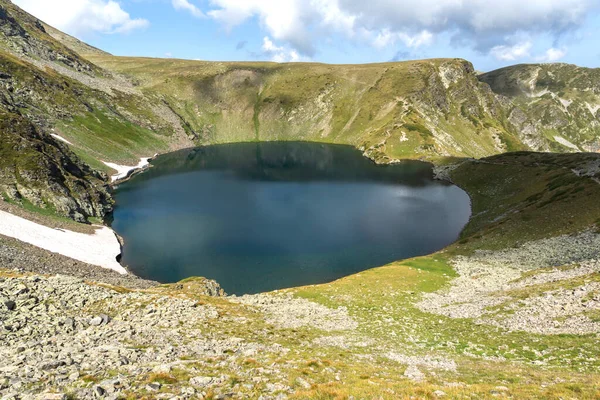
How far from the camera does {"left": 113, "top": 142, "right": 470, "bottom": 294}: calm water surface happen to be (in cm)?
7150

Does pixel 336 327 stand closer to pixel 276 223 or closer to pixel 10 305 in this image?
pixel 10 305

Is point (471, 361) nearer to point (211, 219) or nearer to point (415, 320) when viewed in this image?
point (415, 320)

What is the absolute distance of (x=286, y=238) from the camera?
282 feet

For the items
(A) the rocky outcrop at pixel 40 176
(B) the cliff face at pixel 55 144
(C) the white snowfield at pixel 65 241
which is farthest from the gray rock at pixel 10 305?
(A) the rocky outcrop at pixel 40 176

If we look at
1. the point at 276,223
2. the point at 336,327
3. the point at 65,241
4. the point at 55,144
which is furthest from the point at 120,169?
the point at 336,327

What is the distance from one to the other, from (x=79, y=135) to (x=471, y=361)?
179099mm

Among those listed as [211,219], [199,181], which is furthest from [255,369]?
[199,181]

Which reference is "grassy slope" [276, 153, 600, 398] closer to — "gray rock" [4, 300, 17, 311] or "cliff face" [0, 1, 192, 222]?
"gray rock" [4, 300, 17, 311]

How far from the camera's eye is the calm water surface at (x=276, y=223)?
7150cm

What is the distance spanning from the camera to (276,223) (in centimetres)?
9619

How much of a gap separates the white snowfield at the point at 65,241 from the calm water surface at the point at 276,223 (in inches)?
175

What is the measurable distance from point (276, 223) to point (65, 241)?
4921 centimetres

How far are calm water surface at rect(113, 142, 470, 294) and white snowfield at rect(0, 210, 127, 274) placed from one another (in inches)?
175

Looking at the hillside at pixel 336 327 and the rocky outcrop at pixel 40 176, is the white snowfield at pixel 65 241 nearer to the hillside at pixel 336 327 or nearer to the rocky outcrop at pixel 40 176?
the hillside at pixel 336 327
